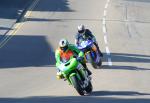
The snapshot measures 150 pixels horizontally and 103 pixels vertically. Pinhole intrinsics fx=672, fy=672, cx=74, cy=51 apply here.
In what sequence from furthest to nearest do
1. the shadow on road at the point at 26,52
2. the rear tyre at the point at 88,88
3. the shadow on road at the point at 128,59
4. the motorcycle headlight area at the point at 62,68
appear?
the shadow on road at the point at 26,52, the shadow on road at the point at 128,59, the rear tyre at the point at 88,88, the motorcycle headlight area at the point at 62,68

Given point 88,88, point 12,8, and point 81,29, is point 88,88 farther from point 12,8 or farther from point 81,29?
point 12,8

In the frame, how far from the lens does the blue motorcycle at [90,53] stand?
2810 centimetres

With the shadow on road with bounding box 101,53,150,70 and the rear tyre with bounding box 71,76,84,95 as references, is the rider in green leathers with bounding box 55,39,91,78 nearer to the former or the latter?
the rear tyre with bounding box 71,76,84,95

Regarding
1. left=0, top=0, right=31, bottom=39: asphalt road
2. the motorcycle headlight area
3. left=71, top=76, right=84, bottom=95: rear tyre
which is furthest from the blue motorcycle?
left=0, top=0, right=31, bottom=39: asphalt road

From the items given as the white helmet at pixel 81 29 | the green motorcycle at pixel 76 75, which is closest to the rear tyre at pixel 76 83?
the green motorcycle at pixel 76 75

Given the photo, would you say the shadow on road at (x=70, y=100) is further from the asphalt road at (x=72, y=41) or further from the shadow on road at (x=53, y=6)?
the shadow on road at (x=53, y=6)

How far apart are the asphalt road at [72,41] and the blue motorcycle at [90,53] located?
0.33m

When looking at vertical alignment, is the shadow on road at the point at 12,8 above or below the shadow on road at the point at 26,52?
below

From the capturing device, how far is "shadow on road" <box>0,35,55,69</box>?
30734 millimetres

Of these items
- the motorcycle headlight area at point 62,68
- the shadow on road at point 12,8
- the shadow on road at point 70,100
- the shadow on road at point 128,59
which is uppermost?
the motorcycle headlight area at point 62,68

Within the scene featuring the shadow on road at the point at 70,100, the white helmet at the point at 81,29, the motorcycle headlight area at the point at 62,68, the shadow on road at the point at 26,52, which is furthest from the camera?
the shadow on road at the point at 26,52

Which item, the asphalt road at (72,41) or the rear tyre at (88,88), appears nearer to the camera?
the rear tyre at (88,88)

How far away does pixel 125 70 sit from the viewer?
28141 mm

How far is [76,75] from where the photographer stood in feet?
72.0
